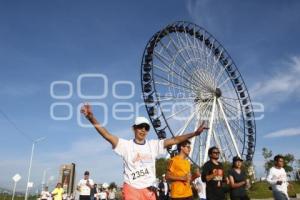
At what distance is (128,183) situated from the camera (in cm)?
518

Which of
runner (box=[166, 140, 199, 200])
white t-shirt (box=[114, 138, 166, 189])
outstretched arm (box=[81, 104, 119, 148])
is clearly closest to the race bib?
white t-shirt (box=[114, 138, 166, 189])

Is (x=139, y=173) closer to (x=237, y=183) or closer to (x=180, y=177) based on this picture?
(x=180, y=177)

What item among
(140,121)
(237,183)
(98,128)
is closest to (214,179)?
(237,183)

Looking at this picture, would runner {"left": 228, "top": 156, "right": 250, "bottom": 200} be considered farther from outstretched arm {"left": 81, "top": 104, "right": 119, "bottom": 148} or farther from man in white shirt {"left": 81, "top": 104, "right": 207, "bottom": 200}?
outstretched arm {"left": 81, "top": 104, "right": 119, "bottom": 148}

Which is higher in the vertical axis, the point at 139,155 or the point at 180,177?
the point at 139,155

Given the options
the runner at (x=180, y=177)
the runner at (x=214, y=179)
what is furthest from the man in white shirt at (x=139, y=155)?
the runner at (x=214, y=179)

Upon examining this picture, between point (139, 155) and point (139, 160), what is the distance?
7 cm

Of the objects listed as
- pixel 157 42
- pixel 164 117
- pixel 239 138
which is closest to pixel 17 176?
pixel 164 117

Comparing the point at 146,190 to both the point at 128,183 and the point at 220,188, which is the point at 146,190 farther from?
the point at 220,188

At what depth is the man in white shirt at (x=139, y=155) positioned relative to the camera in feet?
16.8

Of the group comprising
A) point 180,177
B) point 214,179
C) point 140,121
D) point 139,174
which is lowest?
point 139,174

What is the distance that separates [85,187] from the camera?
14.9 m

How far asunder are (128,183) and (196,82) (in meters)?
28.4

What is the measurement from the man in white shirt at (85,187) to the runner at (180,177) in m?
8.93
